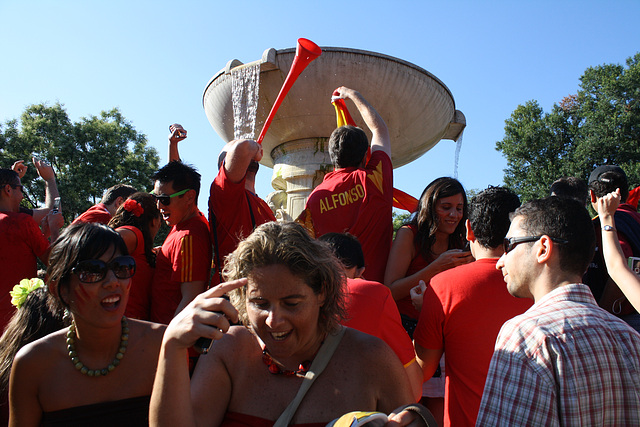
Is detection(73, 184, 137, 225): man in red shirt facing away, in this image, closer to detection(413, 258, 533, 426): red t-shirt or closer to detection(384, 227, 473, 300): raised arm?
detection(384, 227, 473, 300): raised arm

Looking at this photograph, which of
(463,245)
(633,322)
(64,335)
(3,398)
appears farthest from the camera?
(463,245)

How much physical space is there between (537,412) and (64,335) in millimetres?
2062

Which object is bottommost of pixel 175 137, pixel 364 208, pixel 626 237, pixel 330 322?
pixel 330 322

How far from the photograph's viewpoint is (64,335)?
2.43 m

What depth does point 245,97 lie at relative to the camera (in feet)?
26.5

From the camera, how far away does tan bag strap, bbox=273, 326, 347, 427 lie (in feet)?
5.88

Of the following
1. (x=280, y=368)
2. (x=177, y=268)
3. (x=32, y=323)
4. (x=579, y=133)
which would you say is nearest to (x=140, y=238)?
(x=177, y=268)

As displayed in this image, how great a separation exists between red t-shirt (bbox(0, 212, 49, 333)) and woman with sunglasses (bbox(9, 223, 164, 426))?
2097mm

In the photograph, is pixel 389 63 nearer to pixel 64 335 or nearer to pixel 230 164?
pixel 230 164

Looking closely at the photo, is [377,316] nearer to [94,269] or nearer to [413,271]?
[413,271]

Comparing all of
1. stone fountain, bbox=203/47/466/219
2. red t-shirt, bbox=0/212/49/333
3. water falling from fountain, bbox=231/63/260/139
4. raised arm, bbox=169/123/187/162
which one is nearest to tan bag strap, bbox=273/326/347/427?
red t-shirt, bbox=0/212/49/333

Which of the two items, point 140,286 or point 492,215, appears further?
point 140,286

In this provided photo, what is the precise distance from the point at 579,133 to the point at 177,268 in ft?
81.0

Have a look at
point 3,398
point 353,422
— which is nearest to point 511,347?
point 353,422
